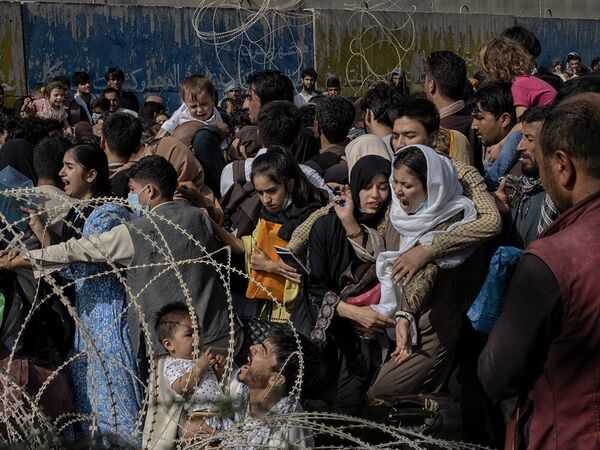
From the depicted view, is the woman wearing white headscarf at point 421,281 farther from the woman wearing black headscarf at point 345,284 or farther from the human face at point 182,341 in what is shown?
the human face at point 182,341

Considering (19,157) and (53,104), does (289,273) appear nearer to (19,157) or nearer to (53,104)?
(19,157)

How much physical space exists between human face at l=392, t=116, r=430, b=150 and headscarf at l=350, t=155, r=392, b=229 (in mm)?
149

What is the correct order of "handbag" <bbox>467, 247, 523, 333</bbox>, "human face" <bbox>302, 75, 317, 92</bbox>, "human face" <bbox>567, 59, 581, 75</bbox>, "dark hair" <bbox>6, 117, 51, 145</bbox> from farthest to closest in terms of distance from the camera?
"human face" <bbox>567, 59, 581, 75</bbox>
"human face" <bbox>302, 75, 317, 92</bbox>
"dark hair" <bbox>6, 117, 51, 145</bbox>
"handbag" <bbox>467, 247, 523, 333</bbox>

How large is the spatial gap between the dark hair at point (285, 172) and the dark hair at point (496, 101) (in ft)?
3.43

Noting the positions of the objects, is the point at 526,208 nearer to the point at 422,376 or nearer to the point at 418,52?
the point at 422,376

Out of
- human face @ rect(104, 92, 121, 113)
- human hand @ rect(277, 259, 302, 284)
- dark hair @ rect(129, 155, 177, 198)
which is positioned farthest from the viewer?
human face @ rect(104, 92, 121, 113)

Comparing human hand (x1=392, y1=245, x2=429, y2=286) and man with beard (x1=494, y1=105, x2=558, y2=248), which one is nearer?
human hand (x1=392, y1=245, x2=429, y2=286)

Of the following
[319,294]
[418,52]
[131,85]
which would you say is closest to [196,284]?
[319,294]

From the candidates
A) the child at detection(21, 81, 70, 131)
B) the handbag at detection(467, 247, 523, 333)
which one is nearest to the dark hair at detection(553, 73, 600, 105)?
the handbag at detection(467, 247, 523, 333)

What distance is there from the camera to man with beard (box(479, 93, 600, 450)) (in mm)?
2721

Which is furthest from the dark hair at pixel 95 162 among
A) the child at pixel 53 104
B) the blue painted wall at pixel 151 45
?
the blue painted wall at pixel 151 45

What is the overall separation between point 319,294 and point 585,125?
7.43 feet

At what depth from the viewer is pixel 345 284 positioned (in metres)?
4.92

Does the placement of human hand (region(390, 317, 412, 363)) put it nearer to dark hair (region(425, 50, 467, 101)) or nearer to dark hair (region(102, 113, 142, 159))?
dark hair (region(425, 50, 467, 101))
